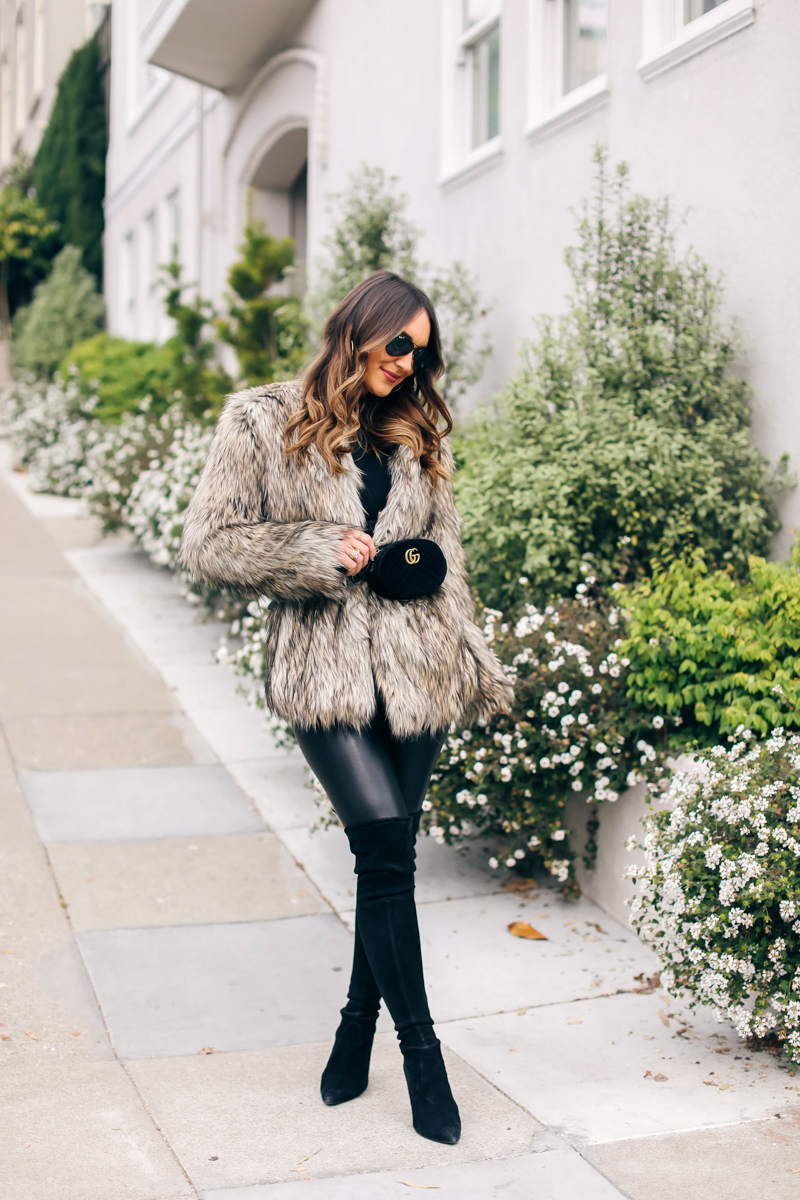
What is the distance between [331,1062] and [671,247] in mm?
3961

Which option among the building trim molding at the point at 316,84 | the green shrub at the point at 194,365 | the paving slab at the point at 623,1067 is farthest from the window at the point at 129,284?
the paving slab at the point at 623,1067

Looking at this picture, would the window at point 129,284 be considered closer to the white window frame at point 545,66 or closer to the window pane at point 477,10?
the window pane at point 477,10

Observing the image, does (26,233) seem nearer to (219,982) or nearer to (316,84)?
(316,84)

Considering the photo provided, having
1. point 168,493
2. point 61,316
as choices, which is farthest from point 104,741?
point 61,316

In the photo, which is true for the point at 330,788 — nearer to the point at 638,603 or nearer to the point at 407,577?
the point at 407,577

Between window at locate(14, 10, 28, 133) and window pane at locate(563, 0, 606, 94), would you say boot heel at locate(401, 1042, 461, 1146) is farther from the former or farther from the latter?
window at locate(14, 10, 28, 133)

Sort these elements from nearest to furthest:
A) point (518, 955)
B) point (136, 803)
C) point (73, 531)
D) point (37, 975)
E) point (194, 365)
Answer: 1. point (37, 975)
2. point (518, 955)
3. point (136, 803)
4. point (73, 531)
5. point (194, 365)

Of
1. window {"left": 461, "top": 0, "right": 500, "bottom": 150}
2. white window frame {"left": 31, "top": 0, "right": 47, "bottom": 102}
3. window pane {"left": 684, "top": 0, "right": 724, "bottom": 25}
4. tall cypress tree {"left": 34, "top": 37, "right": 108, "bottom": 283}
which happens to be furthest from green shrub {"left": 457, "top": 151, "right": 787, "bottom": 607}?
white window frame {"left": 31, "top": 0, "right": 47, "bottom": 102}

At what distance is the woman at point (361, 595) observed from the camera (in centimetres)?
286

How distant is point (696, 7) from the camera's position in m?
5.73

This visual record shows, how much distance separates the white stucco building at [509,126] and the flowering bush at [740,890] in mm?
2047

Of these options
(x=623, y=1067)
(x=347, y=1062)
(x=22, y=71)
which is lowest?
(x=623, y=1067)

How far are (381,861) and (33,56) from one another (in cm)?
2847

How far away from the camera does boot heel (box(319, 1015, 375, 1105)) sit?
3074 millimetres
